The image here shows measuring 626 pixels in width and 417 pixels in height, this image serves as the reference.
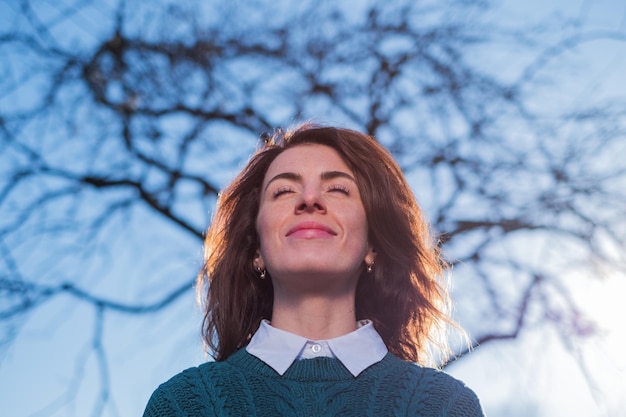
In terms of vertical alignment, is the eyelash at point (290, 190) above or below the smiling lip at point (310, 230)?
above

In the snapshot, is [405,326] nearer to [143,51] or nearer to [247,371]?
[247,371]

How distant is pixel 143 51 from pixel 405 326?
10.4 feet

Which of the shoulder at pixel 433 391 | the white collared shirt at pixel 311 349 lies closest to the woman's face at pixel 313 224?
the white collared shirt at pixel 311 349

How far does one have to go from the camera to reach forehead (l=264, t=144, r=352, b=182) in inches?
83.6

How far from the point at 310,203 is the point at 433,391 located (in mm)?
594

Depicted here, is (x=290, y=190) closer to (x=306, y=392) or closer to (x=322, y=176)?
(x=322, y=176)

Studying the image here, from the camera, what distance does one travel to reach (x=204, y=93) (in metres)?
4.82

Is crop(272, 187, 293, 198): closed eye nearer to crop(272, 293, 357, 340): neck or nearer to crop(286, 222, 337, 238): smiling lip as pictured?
crop(286, 222, 337, 238): smiling lip

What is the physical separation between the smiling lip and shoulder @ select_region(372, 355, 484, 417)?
1.29ft

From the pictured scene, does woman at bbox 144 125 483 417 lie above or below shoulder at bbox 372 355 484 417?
above

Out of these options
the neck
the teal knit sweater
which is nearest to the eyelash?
the neck

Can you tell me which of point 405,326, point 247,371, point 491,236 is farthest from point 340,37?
point 247,371

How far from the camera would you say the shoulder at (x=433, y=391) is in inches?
73.5

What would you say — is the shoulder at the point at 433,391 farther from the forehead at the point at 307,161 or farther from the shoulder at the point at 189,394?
the forehead at the point at 307,161
